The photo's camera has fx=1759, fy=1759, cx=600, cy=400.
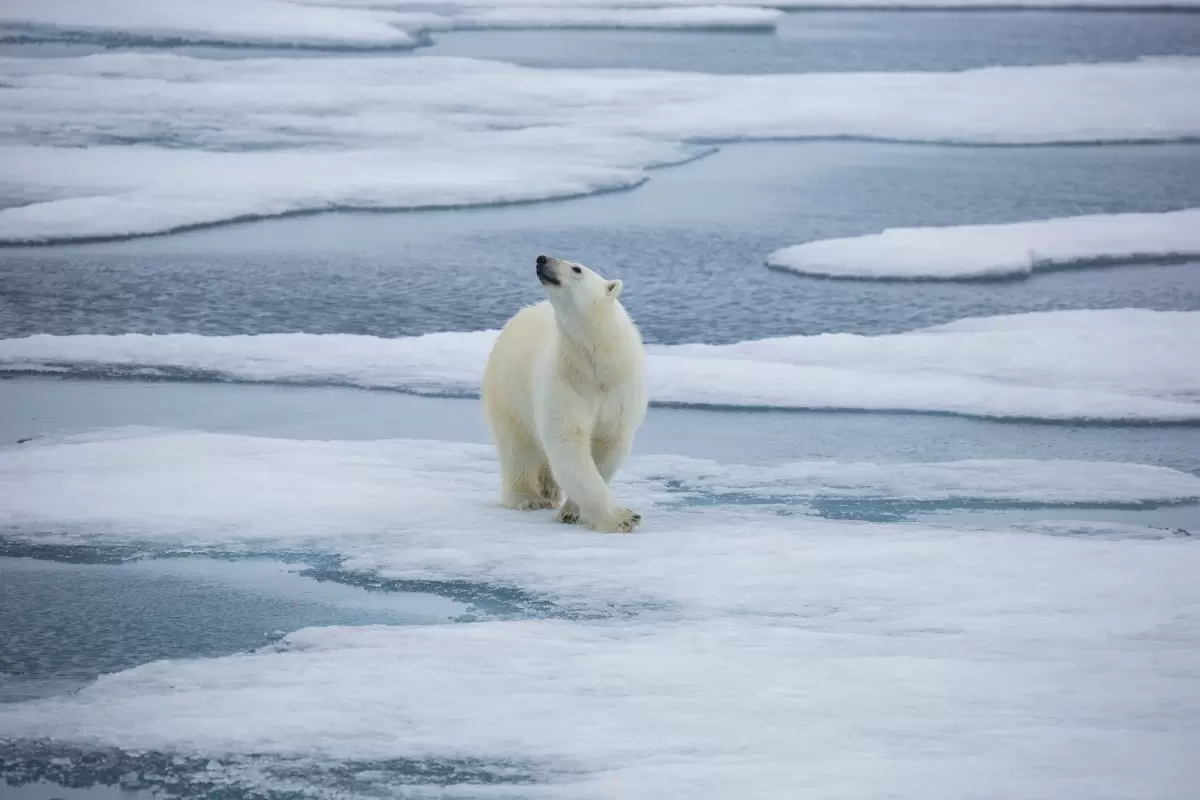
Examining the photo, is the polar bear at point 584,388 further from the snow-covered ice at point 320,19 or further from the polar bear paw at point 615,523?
the snow-covered ice at point 320,19

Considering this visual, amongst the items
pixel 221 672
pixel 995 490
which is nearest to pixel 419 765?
pixel 221 672

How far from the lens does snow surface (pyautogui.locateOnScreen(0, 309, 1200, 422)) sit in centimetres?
594

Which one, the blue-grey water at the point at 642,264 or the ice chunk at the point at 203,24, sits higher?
the ice chunk at the point at 203,24

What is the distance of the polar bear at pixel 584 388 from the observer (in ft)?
14.0

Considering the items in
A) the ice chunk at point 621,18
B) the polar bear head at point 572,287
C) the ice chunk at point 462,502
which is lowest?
the ice chunk at point 462,502

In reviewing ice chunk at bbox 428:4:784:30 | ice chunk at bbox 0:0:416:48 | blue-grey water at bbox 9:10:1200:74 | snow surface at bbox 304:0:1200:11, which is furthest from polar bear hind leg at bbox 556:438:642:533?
snow surface at bbox 304:0:1200:11

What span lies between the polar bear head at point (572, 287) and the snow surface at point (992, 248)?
3.84m

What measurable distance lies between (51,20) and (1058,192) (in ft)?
37.0

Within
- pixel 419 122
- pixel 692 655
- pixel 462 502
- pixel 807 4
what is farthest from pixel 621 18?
pixel 692 655

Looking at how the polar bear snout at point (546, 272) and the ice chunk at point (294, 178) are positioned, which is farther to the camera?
the ice chunk at point (294, 178)

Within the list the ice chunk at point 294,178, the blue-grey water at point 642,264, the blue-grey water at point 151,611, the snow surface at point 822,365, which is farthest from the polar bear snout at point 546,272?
the ice chunk at point 294,178

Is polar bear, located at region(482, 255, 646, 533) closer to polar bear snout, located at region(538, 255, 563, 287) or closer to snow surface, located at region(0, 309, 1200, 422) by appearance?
polar bear snout, located at region(538, 255, 563, 287)

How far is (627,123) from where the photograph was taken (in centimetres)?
1224

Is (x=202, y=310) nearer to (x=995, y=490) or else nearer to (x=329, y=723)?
(x=995, y=490)
